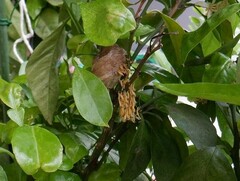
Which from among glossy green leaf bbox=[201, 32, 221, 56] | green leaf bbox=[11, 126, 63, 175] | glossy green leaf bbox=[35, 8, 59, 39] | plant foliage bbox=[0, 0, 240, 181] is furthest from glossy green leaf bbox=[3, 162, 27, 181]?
glossy green leaf bbox=[35, 8, 59, 39]

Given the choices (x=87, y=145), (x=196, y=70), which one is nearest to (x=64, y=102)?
(x=87, y=145)

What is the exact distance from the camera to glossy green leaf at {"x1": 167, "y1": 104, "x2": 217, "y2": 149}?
1.52 ft

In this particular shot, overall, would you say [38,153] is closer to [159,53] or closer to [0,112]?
[0,112]

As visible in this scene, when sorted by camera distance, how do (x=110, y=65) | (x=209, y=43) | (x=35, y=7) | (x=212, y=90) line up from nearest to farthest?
(x=212, y=90)
(x=110, y=65)
(x=209, y=43)
(x=35, y=7)

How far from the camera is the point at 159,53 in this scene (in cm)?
77

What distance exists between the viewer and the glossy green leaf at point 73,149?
45 centimetres

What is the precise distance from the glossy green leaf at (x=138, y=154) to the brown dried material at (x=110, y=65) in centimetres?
8

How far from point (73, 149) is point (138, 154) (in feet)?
0.32

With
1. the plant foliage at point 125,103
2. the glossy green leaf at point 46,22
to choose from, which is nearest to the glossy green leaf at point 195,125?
the plant foliage at point 125,103

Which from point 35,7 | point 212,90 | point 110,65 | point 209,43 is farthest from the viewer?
point 35,7

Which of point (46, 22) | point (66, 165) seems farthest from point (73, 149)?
point (46, 22)

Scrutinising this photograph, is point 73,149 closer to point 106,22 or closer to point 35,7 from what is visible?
point 106,22

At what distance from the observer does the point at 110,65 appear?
46cm

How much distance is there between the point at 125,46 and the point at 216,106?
0.17m
